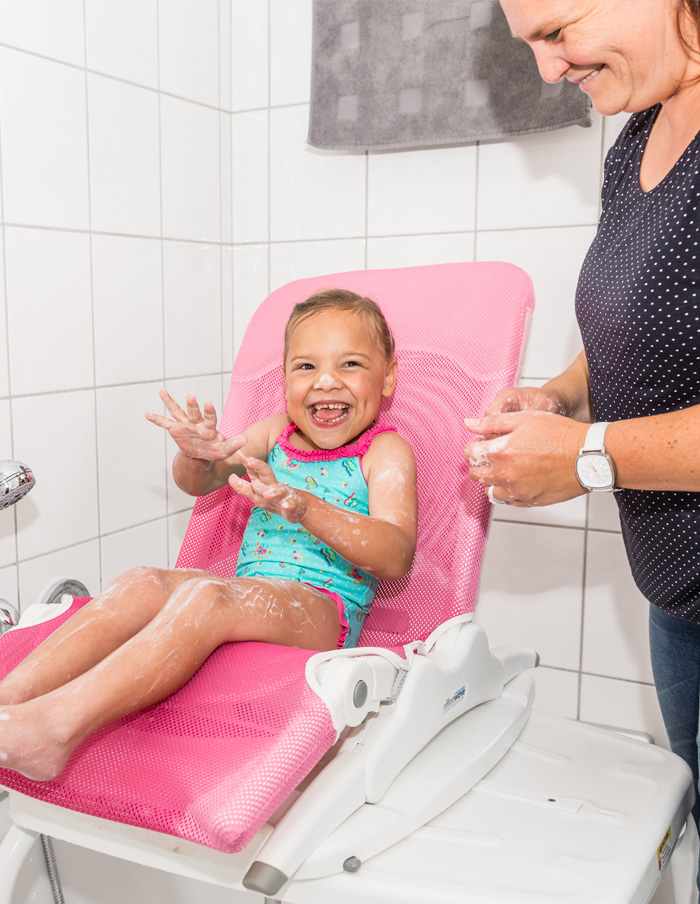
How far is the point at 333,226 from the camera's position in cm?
201

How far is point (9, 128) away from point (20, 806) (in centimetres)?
119

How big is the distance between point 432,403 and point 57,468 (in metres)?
0.82

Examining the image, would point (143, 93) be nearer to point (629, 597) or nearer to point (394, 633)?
point (394, 633)

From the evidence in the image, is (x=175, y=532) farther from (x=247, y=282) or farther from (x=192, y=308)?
(x=247, y=282)

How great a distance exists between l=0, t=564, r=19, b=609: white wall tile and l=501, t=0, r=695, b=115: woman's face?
1282mm

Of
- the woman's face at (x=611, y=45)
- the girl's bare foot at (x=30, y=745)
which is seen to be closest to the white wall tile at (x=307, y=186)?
the woman's face at (x=611, y=45)

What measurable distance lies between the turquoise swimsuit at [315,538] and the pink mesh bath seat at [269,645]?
73 millimetres

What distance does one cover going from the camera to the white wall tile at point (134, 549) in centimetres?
182

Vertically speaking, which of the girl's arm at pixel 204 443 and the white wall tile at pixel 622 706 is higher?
the girl's arm at pixel 204 443

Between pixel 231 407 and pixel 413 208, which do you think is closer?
pixel 231 407

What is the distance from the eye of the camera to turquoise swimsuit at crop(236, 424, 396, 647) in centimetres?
126

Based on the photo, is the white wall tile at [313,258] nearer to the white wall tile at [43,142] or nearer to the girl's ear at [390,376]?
the white wall tile at [43,142]

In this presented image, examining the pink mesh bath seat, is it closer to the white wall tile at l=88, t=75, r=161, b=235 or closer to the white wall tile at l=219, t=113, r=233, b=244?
the white wall tile at l=88, t=75, r=161, b=235

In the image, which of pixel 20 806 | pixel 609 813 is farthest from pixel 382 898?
pixel 20 806
